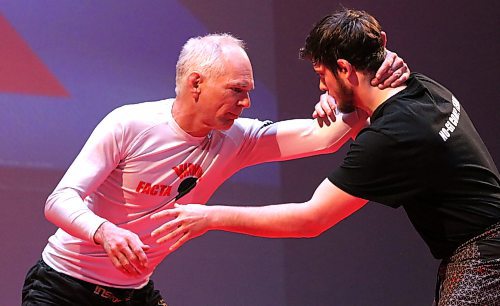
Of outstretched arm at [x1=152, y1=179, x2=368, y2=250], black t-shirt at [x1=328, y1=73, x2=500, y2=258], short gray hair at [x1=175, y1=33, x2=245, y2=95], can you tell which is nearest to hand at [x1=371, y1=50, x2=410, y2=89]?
black t-shirt at [x1=328, y1=73, x2=500, y2=258]

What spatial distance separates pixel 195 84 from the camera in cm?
289

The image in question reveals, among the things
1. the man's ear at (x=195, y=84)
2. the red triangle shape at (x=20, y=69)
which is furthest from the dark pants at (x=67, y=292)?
the red triangle shape at (x=20, y=69)

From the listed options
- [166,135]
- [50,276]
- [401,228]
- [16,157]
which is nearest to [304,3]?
[401,228]

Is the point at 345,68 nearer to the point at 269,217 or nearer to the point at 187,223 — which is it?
the point at 269,217

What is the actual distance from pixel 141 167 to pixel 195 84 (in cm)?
34

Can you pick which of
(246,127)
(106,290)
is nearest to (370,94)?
(246,127)

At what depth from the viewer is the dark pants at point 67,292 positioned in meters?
2.83

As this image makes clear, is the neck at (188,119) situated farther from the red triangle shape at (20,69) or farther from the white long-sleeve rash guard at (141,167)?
the red triangle shape at (20,69)

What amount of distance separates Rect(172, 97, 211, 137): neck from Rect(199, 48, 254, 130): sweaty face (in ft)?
0.11

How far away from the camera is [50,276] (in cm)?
288

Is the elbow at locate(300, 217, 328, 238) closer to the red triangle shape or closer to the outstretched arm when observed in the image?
the outstretched arm

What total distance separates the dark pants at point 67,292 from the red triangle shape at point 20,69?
1496mm

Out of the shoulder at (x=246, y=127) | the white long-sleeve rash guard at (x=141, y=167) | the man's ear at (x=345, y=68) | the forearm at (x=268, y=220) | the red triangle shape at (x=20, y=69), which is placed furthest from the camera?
the red triangle shape at (x=20, y=69)

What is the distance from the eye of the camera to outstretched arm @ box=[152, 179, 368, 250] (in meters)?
2.35
